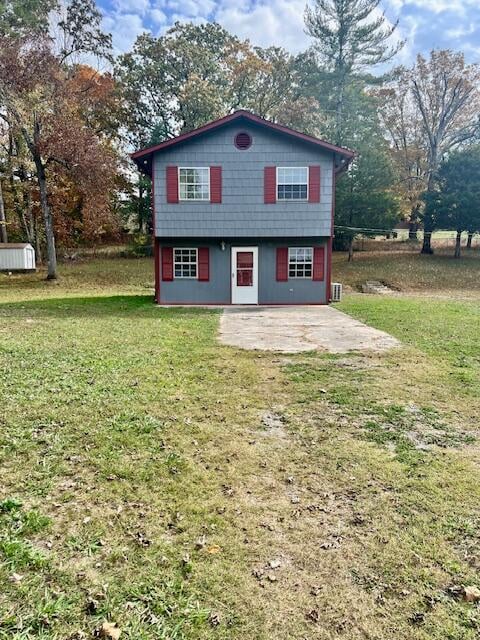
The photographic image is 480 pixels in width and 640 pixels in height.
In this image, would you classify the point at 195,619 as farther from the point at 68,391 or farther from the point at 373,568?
the point at 68,391

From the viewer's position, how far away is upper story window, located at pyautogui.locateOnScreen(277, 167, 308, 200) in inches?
527

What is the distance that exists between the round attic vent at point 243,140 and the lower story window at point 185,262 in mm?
3595

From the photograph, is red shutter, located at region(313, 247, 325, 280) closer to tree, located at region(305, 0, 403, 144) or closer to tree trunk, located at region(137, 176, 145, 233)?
tree, located at region(305, 0, 403, 144)

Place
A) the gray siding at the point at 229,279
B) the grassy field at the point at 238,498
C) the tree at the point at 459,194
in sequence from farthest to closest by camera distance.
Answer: the tree at the point at 459,194 → the gray siding at the point at 229,279 → the grassy field at the point at 238,498

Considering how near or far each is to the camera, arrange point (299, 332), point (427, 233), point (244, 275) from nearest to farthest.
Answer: point (299, 332) → point (244, 275) → point (427, 233)

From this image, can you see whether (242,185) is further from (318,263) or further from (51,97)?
(51,97)

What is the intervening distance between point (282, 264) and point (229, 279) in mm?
1848

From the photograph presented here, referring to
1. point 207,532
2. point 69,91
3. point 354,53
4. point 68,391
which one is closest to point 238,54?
point 354,53

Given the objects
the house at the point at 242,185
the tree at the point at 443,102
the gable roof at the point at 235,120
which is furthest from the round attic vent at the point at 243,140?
the tree at the point at 443,102

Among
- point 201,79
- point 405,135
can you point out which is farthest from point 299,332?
point 405,135

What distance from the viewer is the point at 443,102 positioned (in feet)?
88.7

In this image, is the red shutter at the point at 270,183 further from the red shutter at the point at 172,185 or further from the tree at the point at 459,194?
the tree at the point at 459,194

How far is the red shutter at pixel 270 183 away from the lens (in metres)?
13.4

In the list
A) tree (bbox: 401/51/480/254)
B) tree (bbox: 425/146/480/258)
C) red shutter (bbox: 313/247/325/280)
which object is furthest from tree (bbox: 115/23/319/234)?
red shutter (bbox: 313/247/325/280)
